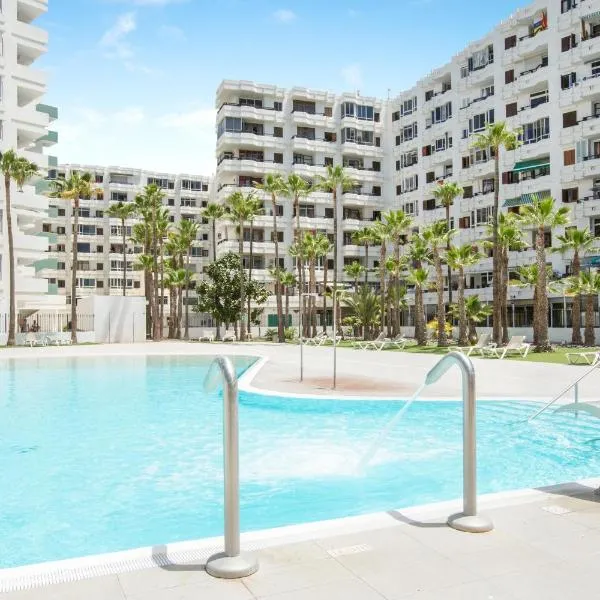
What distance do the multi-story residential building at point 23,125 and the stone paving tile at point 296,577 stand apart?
1934 inches

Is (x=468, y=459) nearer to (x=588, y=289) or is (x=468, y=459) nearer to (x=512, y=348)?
(x=512, y=348)

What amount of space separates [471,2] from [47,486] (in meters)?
21.6

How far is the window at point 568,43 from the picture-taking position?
4969 centimetres

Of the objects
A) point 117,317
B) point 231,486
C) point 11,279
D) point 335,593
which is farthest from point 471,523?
point 117,317

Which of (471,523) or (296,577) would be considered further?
(471,523)

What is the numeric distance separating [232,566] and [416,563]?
4.27 feet

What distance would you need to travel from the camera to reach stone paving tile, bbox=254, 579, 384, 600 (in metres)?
3.97

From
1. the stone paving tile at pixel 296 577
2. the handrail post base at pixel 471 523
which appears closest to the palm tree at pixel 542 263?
the handrail post base at pixel 471 523

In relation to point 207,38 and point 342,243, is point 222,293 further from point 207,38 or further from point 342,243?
point 207,38

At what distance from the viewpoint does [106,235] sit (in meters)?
89.9

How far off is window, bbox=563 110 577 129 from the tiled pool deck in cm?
5019

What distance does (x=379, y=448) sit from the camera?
12.4 meters

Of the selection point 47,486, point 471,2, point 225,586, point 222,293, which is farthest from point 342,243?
point 225,586

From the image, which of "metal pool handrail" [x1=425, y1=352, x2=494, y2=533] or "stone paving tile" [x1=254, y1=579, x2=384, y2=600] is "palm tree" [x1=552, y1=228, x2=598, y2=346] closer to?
"metal pool handrail" [x1=425, y1=352, x2=494, y2=533]
